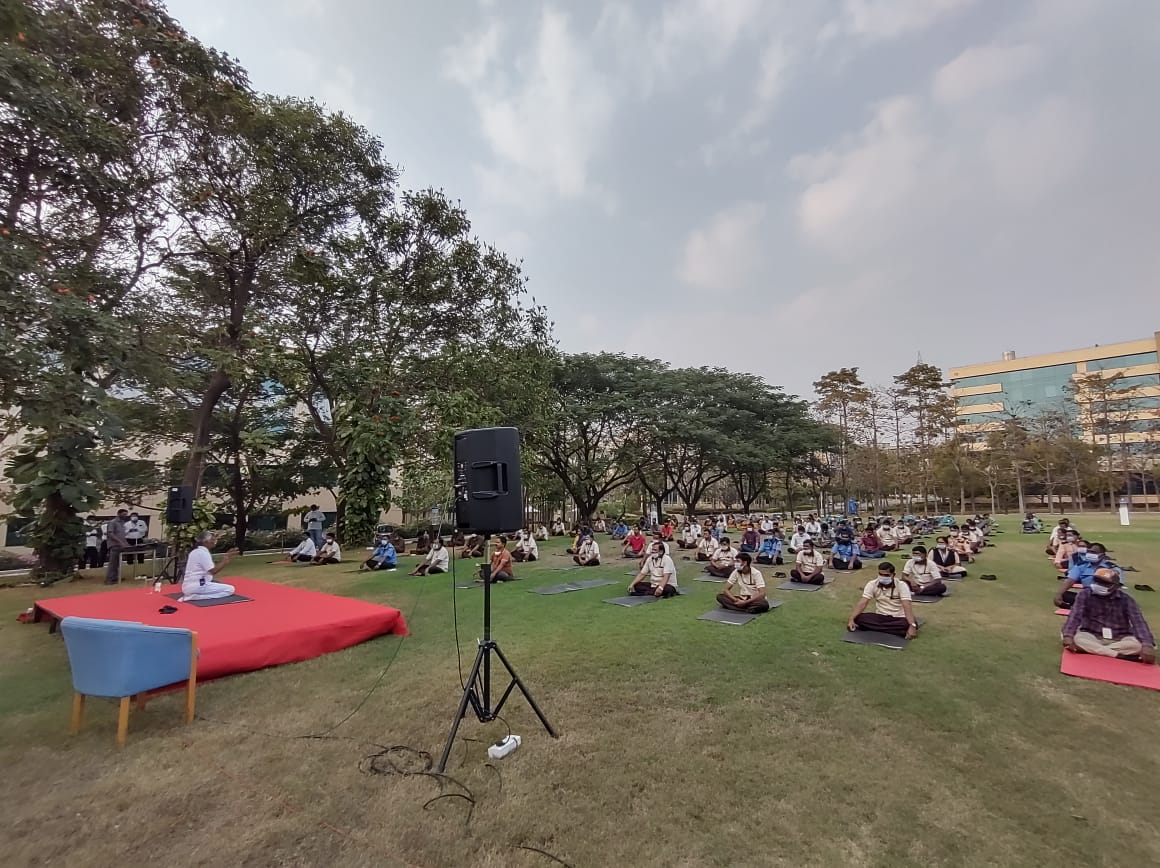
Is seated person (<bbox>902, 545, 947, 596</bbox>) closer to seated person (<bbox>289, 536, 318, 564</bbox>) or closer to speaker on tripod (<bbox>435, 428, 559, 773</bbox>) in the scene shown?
speaker on tripod (<bbox>435, 428, 559, 773</bbox>)

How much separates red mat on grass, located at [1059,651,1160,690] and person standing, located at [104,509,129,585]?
14078 millimetres

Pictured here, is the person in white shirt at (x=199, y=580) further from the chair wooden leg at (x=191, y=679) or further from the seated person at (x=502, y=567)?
Answer: the seated person at (x=502, y=567)

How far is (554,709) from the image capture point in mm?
3879

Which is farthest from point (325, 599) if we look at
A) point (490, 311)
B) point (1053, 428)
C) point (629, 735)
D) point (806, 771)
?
point (1053, 428)

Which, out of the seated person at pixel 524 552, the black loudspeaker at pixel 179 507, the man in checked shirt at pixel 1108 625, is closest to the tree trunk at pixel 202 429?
the black loudspeaker at pixel 179 507

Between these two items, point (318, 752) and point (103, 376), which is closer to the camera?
point (318, 752)

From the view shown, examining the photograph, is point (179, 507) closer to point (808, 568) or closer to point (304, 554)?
point (304, 554)

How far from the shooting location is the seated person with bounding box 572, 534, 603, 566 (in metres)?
11.9

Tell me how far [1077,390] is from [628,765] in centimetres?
3638

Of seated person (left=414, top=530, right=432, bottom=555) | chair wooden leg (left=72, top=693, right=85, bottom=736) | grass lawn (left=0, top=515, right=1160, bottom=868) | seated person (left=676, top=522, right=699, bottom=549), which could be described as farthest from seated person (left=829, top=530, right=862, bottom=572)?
chair wooden leg (left=72, top=693, right=85, bottom=736)

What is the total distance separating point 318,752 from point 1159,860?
4.25 m

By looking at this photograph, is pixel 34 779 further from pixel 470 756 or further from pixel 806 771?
pixel 806 771

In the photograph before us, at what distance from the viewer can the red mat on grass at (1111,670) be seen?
14.4 feet

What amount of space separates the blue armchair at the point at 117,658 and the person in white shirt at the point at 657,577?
6057 millimetres
